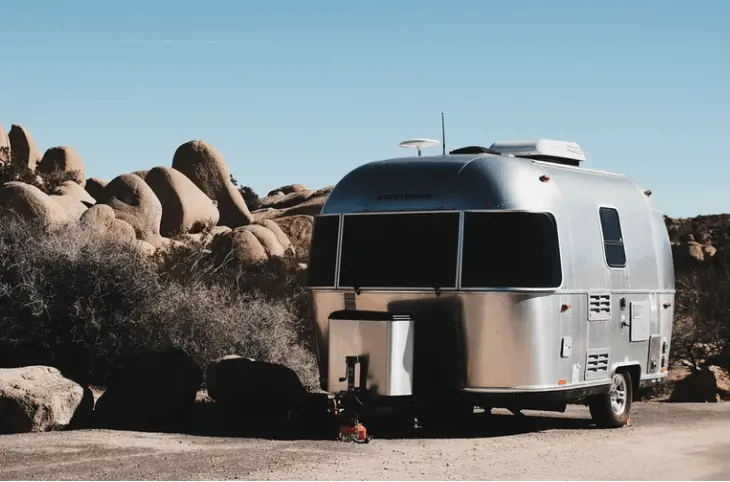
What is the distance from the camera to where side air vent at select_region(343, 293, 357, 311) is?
13.6 meters

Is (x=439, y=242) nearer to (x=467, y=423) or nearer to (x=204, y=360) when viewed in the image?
(x=467, y=423)

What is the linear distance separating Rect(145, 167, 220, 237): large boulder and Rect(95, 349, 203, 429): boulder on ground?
885 inches

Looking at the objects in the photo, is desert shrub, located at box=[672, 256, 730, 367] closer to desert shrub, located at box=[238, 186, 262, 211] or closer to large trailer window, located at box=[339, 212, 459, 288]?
A: large trailer window, located at box=[339, 212, 459, 288]

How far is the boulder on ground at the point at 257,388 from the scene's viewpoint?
1462 centimetres

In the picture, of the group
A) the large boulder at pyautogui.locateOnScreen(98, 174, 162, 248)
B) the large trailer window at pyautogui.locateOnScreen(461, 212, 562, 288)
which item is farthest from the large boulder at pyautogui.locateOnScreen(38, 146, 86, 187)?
the large trailer window at pyautogui.locateOnScreen(461, 212, 562, 288)

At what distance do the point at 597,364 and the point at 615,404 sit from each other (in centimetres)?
101

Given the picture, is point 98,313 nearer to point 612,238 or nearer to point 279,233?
point 612,238

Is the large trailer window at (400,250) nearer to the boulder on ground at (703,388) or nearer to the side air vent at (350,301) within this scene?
the side air vent at (350,301)

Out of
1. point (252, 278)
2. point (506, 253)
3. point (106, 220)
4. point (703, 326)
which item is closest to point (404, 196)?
point (506, 253)

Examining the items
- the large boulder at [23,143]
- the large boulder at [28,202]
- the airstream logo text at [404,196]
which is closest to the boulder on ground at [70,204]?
the large boulder at [28,202]

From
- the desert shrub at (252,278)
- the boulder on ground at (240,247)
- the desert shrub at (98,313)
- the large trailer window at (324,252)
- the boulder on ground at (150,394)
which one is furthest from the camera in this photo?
the boulder on ground at (240,247)

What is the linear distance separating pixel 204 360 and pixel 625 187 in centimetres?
746

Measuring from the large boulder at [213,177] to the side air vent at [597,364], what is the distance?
88.5ft

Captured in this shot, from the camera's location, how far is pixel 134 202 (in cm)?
3522
